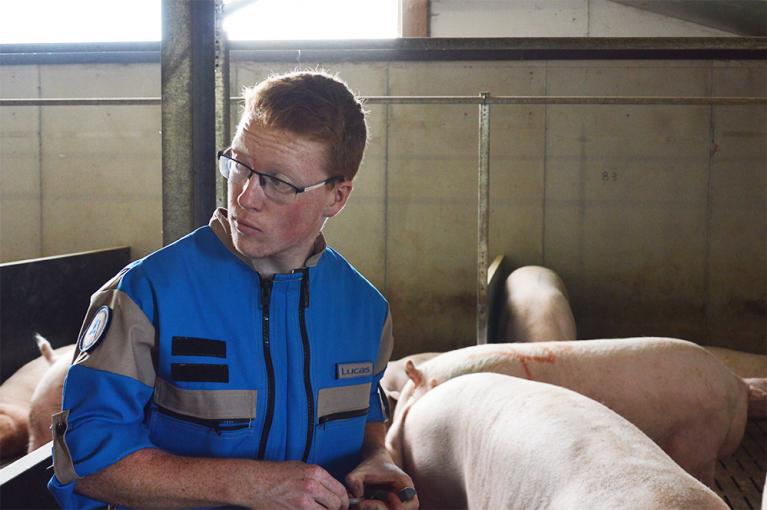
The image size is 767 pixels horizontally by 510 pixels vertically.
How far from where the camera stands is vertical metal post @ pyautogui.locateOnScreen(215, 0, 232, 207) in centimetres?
228

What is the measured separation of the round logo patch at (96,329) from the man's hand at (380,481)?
0.52 m

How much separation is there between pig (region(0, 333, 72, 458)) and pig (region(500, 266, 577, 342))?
104 inches

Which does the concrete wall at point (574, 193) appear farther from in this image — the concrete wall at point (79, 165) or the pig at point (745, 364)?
the pig at point (745, 364)

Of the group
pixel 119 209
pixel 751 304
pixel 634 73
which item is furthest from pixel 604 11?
pixel 119 209

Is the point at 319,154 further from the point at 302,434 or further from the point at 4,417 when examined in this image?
the point at 4,417

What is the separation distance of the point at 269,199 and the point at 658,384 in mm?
2433

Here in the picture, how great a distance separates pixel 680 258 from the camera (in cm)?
668

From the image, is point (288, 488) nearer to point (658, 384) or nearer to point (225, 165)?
point (225, 165)

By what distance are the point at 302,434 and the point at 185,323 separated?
28cm

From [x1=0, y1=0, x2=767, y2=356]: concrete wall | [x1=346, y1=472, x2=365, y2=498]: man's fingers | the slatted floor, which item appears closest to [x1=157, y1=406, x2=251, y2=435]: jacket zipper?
[x1=346, y1=472, x2=365, y2=498]: man's fingers

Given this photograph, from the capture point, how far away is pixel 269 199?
1.28 m

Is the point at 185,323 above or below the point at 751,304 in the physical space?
above

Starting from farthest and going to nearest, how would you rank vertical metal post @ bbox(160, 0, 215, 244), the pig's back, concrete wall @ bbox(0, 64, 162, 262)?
1. concrete wall @ bbox(0, 64, 162, 262)
2. the pig's back
3. vertical metal post @ bbox(160, 0, 215, 244)

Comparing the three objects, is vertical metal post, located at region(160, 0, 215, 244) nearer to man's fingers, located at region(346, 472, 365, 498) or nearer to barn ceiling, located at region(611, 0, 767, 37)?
man's fingers, located at region(346, 472, 365, 498)
